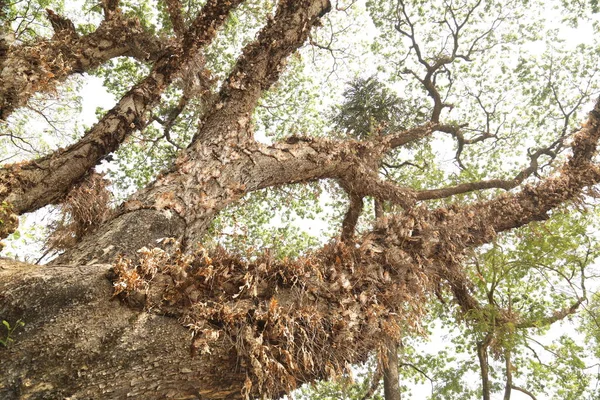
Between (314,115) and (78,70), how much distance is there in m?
6.58

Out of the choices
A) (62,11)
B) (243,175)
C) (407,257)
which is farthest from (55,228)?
(62,11)

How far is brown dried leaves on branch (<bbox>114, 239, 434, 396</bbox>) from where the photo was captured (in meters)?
2.60

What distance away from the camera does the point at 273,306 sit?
2.78m

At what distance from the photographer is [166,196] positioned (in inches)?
151

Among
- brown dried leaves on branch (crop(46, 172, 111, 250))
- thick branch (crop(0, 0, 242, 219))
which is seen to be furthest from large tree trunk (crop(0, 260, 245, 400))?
brown dried leaves on branch (crop(46, 172, 111, 250))

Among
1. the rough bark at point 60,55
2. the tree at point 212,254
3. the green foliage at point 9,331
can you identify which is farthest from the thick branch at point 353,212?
the green foliage at point 9,331

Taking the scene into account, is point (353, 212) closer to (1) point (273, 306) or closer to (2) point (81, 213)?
(2) point (81, 213)

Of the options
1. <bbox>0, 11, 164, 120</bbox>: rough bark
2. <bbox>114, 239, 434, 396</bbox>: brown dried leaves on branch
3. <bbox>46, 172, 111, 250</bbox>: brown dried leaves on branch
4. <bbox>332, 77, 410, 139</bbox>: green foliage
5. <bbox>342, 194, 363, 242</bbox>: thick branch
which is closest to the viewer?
<bbox>114, 239, 434, 396</bbox>: brown dried leaves on branch

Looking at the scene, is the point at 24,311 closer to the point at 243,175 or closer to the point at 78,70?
the point at 243,175

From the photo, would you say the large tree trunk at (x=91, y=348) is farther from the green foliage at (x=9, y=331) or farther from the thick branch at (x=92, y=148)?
the thick branch at (x=92, y=148)

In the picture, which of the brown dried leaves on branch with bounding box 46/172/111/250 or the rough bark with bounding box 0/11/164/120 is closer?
the rough bark with bounding box 0/11/164/120

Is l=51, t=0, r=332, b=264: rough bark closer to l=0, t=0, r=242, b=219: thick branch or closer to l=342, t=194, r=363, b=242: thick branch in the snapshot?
l=0, t=0, r=242, b=219: thick branch

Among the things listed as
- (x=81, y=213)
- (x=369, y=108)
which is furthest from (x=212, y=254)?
(x=369, y=108)

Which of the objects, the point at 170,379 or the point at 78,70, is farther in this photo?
the point at 78,70
